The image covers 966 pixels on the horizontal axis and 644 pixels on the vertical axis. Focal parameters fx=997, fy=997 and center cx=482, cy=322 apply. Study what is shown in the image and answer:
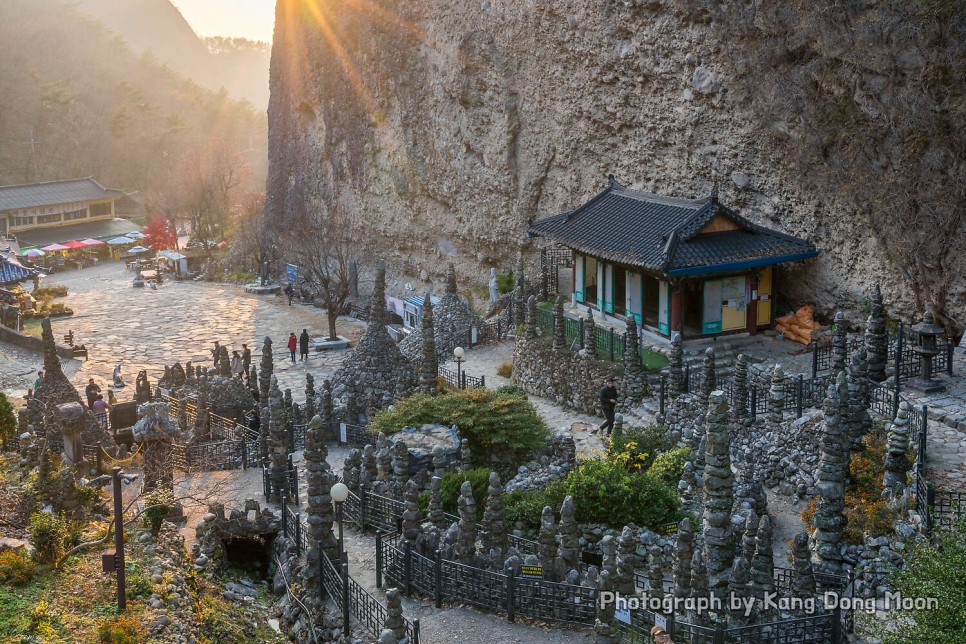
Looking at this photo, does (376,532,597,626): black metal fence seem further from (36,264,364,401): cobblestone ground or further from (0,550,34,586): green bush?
(36,264,364,401): cobblestone ground

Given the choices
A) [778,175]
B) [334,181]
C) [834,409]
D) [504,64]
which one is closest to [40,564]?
[834,409]

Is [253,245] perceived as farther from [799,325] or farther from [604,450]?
[604,450]

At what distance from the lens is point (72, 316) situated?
48.8m

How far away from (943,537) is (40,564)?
44.9 feet

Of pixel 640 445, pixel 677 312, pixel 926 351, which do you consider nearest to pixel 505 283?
pixel 677 312

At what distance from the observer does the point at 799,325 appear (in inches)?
1056

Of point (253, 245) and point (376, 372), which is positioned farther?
point (253, 245)

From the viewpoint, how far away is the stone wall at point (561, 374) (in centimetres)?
2611

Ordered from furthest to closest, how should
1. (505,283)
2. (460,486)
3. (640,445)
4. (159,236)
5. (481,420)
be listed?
(159,236) < (505,283) < (481,420) < (640,445) < (460,486)

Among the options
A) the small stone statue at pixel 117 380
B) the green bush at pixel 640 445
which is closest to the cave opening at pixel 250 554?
the green bush at pixel 640 445

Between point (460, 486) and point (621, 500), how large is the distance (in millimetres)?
3181

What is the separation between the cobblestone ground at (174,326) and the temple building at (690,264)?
11.2 m

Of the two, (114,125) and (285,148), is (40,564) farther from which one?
(114,125)

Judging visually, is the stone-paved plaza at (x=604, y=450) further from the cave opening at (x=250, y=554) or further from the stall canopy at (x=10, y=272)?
the stall canopy at (x=10, y=272)
